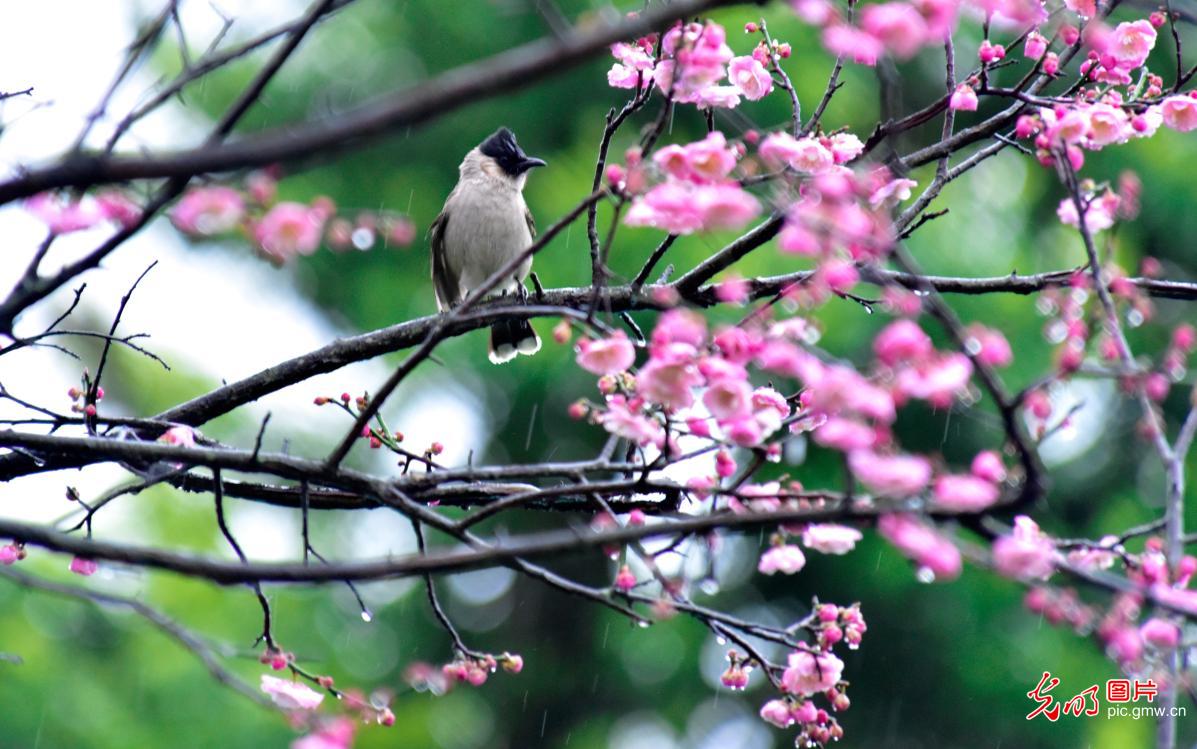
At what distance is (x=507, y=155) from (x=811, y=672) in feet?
11.4

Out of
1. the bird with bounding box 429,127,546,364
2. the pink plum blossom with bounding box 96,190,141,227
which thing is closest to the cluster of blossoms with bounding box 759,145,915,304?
the pink plum blossom with bounding box 96,190,141,227

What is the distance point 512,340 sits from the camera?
4.90 m

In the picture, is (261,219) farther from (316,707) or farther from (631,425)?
(316,707)

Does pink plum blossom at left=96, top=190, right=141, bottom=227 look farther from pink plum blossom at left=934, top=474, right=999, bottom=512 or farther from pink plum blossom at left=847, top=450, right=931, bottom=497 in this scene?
pink plum blossom at left=934, top=474, right=999, bottom=512

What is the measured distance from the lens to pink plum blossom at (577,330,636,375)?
2.09 m

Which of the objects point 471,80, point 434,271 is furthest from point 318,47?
point 471,80

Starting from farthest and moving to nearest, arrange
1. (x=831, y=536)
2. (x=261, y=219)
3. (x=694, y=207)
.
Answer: (x=831, y=536) → (x=694, y=207) → (x=261, y=219)

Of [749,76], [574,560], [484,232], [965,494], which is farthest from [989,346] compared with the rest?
[574,560]

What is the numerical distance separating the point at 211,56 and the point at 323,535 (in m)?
5.89

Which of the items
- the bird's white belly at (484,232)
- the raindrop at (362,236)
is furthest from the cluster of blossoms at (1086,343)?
the bird's white belly at (484,232)

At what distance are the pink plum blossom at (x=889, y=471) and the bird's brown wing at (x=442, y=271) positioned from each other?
3.89 metres

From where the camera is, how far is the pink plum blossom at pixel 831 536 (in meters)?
2.28

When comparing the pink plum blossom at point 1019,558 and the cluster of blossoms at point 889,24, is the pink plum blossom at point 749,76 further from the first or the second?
the pink plum blossom at point 1019,558

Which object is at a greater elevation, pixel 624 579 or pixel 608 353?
pixel 608 353
